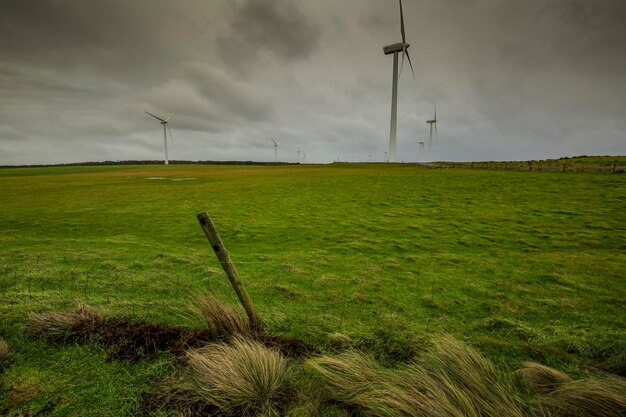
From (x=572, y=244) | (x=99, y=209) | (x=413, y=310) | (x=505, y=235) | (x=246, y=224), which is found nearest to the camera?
(x=413, y=310)

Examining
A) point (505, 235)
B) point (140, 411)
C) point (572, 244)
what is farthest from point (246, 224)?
point (572, 244)

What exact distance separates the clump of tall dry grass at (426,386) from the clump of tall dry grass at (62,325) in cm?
428

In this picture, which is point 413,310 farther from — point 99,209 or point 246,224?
point 99,209

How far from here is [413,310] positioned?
25.3ft

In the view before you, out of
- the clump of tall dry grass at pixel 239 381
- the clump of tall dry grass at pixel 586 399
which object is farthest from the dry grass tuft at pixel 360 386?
the clump of tall dry grass at pixel 586 399

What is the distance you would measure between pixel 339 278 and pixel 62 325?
7531mm

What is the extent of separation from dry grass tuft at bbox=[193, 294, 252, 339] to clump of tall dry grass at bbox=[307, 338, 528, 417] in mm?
1691

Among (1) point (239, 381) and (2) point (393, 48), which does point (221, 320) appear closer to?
(1) point (239, 381)

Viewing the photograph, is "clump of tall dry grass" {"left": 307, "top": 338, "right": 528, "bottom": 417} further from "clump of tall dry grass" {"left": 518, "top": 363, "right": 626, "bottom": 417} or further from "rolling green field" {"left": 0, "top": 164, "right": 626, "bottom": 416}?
"rolling green field" {"left": 0, "top": 164, "right": 626, "bottom": 416}

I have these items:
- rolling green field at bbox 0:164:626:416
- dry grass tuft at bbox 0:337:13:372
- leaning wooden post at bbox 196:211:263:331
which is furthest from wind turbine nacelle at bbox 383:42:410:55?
dry grass tuft at bbox 0:337:13:372

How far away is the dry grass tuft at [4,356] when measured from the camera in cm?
460

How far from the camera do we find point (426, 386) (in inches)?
150

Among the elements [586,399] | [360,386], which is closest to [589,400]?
[586,399]

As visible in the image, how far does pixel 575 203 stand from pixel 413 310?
26.9 meters
